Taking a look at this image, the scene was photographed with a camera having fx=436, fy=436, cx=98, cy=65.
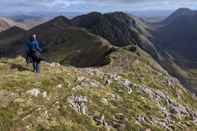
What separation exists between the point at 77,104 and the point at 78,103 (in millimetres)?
305

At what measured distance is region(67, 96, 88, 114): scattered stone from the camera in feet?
143

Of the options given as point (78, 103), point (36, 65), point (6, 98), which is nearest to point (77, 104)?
point (78, 103)

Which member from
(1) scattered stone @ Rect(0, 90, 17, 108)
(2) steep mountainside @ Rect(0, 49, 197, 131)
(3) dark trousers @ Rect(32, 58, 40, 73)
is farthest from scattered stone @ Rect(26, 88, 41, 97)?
(3) dark trousers @ Rect(32, 58, 40, 73)

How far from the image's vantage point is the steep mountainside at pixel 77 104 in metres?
39.6

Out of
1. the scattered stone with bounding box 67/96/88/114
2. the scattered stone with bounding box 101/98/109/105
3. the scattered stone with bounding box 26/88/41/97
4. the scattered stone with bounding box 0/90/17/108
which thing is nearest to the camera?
the scattered stone with bounding box 0/90/17/108

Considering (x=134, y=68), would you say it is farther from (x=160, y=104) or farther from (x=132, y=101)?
(x=132, y=101)

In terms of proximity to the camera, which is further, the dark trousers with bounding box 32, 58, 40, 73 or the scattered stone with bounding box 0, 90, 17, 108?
the dark trousers with bounding box 32, 58, 40, 73

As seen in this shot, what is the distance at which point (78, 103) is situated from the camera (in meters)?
44.5

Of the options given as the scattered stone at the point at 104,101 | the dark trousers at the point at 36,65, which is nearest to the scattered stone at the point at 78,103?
the scattered stone at the point at 104,101

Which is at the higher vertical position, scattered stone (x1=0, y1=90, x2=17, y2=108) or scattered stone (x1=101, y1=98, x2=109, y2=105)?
scattered stone (x1=0, y1=90, x2=17, y2=108)

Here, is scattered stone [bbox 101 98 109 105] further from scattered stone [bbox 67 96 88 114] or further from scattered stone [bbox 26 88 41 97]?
scattered stone [bbox 26 88 41 97]

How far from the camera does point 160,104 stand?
58281 mm

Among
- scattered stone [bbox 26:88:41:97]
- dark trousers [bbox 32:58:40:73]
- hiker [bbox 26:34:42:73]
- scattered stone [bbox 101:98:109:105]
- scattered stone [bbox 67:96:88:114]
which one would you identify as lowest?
scattered stone [bbox 101:98:109:105]

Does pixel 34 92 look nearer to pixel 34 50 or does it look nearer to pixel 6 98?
pixel 6 98
